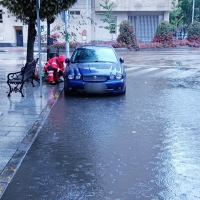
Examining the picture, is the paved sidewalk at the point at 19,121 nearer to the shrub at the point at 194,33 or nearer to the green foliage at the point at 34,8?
the green foliage at the point at 34,8

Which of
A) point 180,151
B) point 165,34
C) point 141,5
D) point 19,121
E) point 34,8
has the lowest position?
point 180,151

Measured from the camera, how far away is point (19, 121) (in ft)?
24.9

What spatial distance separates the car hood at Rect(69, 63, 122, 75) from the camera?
1034cm

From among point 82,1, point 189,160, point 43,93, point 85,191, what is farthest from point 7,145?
point 82,1

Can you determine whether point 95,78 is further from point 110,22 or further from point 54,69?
point 110,22

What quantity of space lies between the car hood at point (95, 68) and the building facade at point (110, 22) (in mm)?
28497

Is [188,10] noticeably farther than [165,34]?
Yes

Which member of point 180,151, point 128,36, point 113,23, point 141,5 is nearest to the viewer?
point 180,151

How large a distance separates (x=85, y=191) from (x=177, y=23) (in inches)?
1561

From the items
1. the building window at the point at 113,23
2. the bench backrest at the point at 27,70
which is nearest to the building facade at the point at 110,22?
the building window at the point at 113,23

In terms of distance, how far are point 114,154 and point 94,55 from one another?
6323 millimetres

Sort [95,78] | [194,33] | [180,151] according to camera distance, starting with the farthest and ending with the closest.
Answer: [194,33], [95,78], [180,151]

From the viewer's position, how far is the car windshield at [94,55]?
11469 mm

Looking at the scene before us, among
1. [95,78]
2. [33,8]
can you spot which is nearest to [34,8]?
[33,8]
